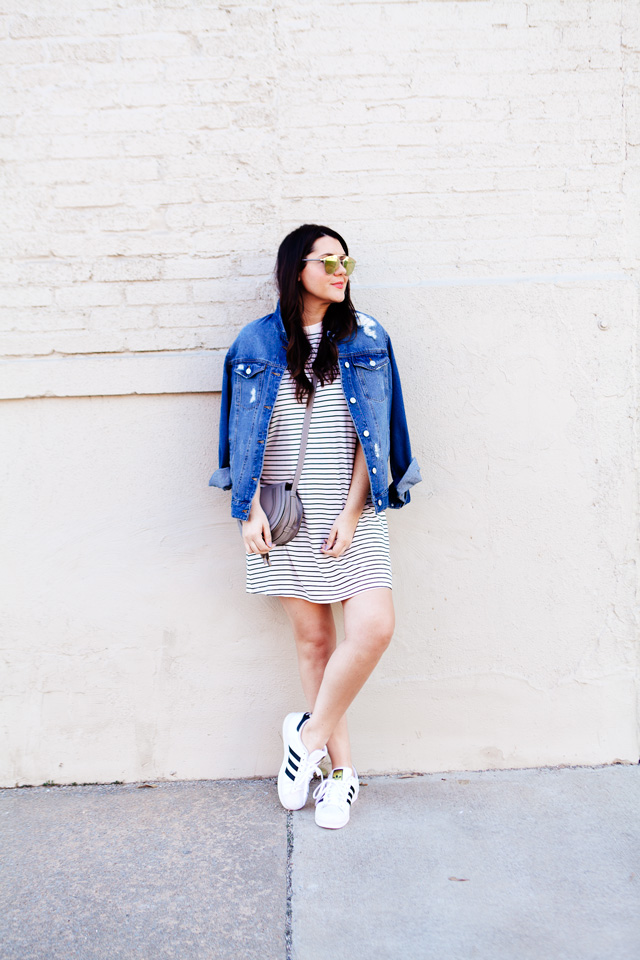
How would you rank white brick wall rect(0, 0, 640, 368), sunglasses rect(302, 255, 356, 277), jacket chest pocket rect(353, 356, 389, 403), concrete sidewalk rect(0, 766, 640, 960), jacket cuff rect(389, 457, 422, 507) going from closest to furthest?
1. concrete sidewalk rect(0, 766, 640, 960)
2. sunglasses rect(302, 255, 356, 277)
3. jacket chest pocket rect(353, 356, 389, 403)
4. jacket cuff rect(389, 457, 422, 507)
5. white brick wall rect(0, 0, 640, 368)

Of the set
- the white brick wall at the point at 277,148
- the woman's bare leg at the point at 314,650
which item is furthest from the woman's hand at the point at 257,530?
the white brick wall at the point at 277,148

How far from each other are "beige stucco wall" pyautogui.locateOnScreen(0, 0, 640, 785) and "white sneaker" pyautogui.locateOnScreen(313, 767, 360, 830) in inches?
11.0

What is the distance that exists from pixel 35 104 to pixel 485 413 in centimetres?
217

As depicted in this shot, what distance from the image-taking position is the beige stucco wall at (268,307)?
291 centimetres

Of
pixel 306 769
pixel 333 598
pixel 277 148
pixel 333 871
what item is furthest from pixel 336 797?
pixel 277 148

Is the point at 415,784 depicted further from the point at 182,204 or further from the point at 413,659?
the point at 182,204

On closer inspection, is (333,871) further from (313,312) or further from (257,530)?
(313,312)

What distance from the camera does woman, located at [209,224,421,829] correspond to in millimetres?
2617

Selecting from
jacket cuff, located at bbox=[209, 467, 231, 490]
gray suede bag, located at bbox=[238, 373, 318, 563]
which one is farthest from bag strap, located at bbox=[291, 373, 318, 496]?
jacket cuff, located at bbox=[209, 467, 231, 490]

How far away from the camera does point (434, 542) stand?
3027mm

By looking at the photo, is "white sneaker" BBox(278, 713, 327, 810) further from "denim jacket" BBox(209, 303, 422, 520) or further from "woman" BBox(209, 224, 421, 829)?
"denim jacket" BBox(209, 303, 422, 520)

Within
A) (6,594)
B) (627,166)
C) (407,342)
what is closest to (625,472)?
(407,342)

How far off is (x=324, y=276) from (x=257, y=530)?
2.99 ft

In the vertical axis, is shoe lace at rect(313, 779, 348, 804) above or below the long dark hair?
below
